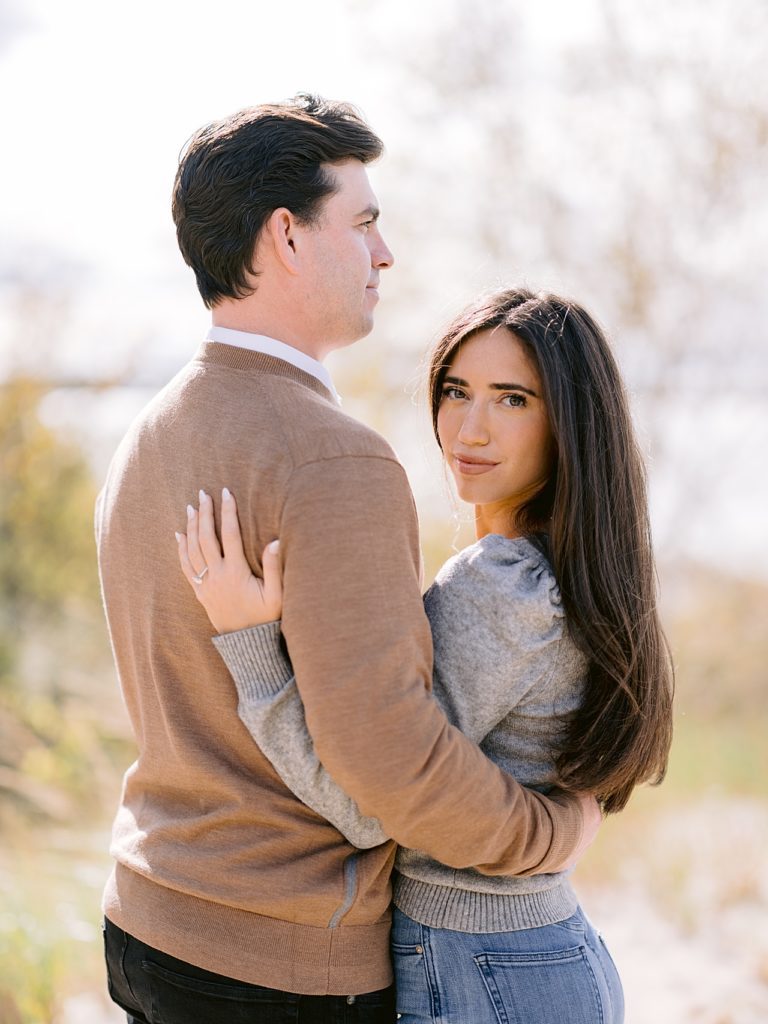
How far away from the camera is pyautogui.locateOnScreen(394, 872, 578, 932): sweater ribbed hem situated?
5.07 feet

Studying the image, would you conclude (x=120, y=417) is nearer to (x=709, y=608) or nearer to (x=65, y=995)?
(x=65, y=995)

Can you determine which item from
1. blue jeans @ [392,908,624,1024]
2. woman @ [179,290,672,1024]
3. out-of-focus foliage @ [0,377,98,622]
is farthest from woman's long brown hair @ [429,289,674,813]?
out-of-focus foliage @ [0,377,98,622]

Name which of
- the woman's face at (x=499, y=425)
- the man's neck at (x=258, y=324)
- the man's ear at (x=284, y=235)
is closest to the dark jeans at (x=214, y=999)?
the woman's face at (x=499, y=425)

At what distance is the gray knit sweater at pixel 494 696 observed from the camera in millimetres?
1510

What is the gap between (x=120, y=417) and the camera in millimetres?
6117

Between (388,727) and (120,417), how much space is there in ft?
16.7

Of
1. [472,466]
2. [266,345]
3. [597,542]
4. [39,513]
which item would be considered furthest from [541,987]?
[39,513]

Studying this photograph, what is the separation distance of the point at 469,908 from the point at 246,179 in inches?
42.2

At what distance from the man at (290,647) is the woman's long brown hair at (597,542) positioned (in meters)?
0.11

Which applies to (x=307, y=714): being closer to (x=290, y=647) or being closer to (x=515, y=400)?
(x=290, y=647)

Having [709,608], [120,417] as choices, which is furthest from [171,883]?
[709,608]

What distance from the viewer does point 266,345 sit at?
4.98 ft

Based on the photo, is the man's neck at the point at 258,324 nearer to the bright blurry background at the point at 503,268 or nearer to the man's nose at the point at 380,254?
the man's nose at the point at 380,254

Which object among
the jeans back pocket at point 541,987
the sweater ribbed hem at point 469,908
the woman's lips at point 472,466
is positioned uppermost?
the woman's lips at point 472,466
